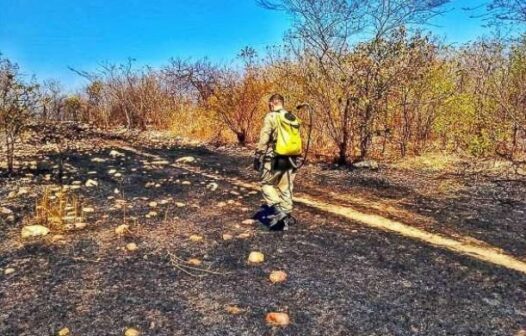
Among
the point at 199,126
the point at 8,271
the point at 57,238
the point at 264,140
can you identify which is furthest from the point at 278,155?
the point at 199,126

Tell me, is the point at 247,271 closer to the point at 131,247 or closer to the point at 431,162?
the point at 131,247

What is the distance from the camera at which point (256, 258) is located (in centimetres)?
535

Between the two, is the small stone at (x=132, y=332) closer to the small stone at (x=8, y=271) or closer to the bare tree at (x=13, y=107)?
the small stone at (x=8, y=271)

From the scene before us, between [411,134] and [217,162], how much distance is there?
17.0ft

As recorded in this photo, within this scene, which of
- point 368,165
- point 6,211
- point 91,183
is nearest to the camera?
point 6,211

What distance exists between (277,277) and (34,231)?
3.28 metres

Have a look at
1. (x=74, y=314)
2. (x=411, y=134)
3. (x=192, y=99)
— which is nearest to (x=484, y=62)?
(x=411, y=134)

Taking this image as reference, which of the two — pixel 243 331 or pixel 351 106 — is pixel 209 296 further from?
pixel 351 106

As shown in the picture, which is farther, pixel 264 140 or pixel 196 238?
pixel 264 140

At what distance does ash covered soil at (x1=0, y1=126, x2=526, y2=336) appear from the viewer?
404 cm

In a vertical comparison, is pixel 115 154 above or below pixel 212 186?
above

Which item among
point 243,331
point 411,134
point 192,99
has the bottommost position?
point 243,331

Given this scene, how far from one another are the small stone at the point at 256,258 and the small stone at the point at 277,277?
415mm

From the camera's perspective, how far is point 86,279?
192 inches
